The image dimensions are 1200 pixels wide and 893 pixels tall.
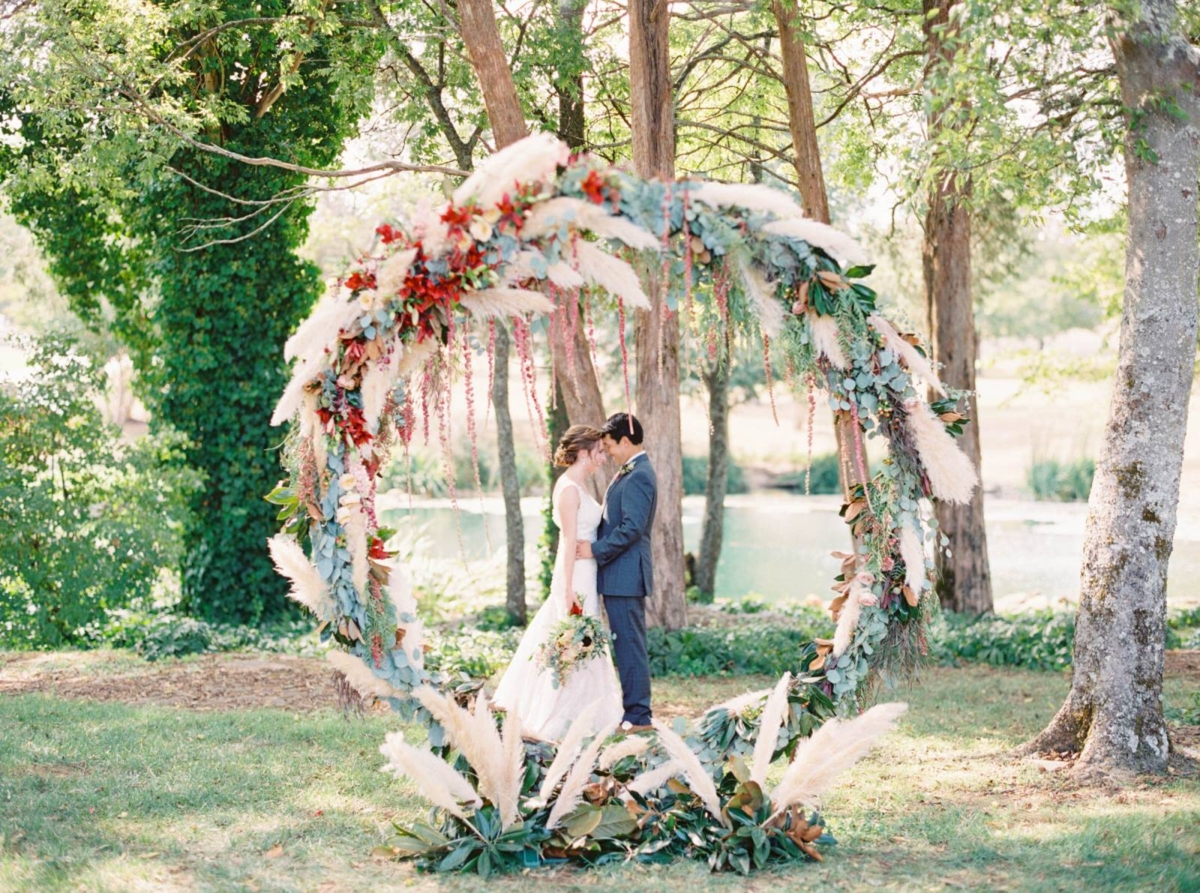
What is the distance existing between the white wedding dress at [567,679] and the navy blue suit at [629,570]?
8 centimetres

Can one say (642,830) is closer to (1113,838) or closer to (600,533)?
(1113,838)

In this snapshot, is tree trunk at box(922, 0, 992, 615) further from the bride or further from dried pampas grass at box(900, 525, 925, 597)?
dried pampas grass at box(900, 525, 925, 597)

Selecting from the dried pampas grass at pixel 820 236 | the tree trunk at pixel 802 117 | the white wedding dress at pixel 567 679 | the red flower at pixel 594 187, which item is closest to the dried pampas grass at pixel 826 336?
the dried pampas grass at pixel 820 236

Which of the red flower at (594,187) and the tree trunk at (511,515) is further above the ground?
the red flower at (594,187)

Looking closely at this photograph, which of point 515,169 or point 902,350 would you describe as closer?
point 515,169

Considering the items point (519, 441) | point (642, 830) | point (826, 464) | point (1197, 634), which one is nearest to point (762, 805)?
point (642, 830)

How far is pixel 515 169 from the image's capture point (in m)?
4.55

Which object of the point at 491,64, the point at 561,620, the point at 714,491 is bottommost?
the point at 561,620

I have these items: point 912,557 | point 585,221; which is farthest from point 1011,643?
point 585,221

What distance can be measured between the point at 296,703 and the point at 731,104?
7504 millimetres

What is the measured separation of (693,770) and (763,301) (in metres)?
1.98

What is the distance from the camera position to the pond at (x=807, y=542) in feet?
61.9

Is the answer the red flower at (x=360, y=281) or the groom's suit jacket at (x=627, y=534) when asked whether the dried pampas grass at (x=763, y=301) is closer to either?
the red flower at (x=360, y=281)

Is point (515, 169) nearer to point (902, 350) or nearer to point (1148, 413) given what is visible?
point (902, 350)
